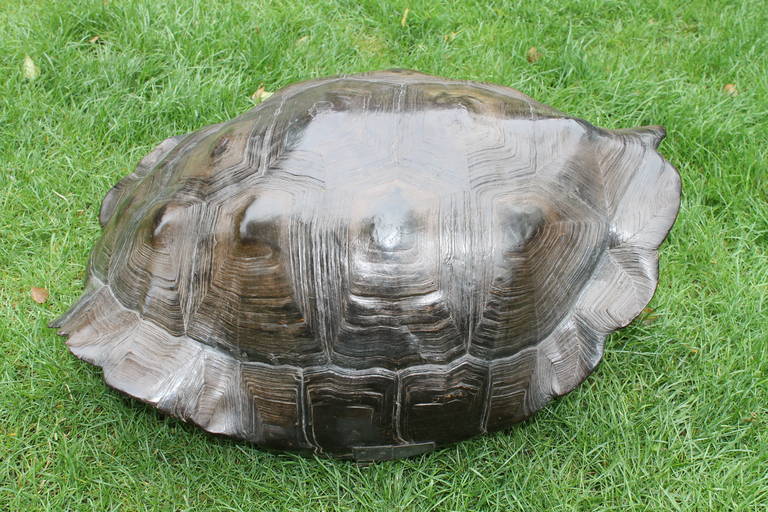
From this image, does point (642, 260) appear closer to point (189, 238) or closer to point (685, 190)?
point (685, 190)

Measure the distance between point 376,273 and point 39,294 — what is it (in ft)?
6.98

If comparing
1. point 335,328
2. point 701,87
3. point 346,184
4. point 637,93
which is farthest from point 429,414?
point 701,87

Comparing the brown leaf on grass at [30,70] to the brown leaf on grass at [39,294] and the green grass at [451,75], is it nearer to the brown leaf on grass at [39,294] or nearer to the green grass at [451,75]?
the green grass at [451,75]

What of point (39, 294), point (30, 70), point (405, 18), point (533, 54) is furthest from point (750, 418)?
point (30, 70)

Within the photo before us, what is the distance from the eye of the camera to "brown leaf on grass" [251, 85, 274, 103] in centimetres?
470

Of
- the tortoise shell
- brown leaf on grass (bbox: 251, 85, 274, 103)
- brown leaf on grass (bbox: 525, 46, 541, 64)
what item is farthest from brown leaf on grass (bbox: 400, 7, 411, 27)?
the tortoise shell

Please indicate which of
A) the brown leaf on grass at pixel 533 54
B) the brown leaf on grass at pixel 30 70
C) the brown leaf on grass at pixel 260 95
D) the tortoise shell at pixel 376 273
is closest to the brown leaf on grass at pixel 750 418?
the tortoise shell at pixel 376 273

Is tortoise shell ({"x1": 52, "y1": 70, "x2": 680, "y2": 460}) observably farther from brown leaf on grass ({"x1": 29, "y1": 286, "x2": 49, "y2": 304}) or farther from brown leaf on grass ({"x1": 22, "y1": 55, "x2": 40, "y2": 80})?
brown leaf on grass ({"x1": 22, "y1": 55, "x2": 40, "y2": 80})

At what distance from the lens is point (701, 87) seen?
15.5ft

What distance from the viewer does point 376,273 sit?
2764 millimetres

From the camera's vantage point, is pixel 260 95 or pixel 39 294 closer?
pixel 39 294

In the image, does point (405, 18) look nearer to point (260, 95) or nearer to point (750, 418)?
point (260, 95)

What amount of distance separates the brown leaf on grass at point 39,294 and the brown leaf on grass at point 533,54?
339 cm

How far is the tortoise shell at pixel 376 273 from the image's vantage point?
2803 mm
